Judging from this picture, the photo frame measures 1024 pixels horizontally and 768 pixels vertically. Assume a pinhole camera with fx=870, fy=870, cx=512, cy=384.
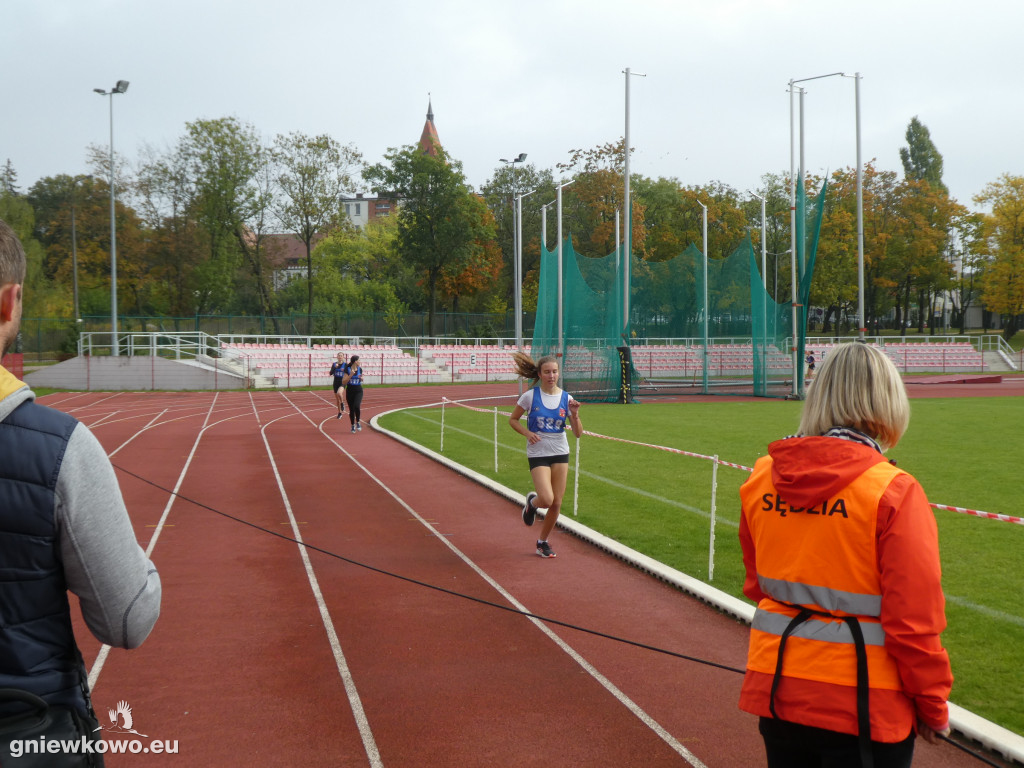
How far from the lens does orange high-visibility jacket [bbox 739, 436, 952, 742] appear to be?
2176 millimetres

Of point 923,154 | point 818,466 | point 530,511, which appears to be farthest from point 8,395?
point 923,154

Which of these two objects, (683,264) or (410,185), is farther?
(410,185)

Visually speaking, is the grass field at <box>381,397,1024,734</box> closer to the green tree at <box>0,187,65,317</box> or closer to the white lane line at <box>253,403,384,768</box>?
the white lane line at <box>253,403,384,768</box>

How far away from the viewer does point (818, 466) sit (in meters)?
2.29

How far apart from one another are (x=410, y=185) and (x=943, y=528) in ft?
173

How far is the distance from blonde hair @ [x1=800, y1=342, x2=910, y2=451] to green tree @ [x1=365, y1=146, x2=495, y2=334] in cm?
5490

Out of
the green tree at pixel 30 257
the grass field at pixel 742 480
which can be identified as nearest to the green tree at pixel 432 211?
the green tree at pixel 30 257

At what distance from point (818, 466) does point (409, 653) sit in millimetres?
3909

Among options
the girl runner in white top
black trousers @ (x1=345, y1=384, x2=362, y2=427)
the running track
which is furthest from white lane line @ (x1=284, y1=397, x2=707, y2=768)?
black trousers @ (x1=345, y1=384, x2=362, y2=427)

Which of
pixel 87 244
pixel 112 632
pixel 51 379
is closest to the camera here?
pixel 112 632

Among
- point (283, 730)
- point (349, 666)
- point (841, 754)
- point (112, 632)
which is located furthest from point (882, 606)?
point (349, 666)

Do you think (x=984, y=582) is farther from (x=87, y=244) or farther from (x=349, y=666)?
(x=87, y=244)

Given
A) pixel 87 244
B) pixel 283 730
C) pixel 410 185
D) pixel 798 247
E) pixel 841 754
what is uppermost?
pixel 410 185

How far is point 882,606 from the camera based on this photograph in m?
2.22
